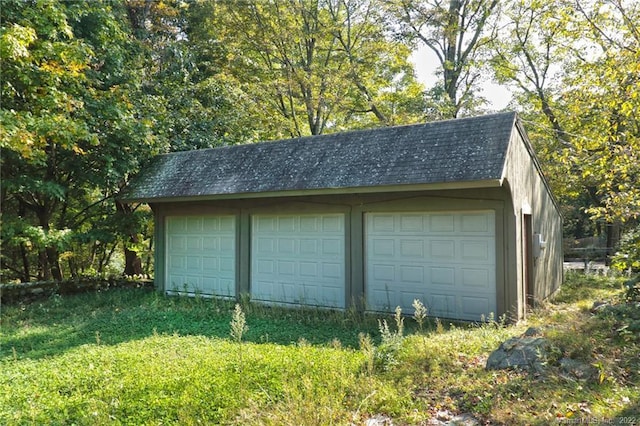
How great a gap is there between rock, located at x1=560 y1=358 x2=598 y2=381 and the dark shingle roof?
3.07m

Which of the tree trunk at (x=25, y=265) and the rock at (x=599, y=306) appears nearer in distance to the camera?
the rock at (x=599, y=306)

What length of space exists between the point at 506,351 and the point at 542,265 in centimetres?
584

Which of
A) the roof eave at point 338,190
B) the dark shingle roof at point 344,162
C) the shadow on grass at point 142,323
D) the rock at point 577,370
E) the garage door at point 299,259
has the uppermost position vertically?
the dark shingle roof at point 344,162

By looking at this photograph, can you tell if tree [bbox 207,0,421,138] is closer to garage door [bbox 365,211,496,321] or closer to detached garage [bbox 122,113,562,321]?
detached garage [bbox 122,113,562,321]

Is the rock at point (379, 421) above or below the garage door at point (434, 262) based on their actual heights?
below

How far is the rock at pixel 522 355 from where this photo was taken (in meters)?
4.37

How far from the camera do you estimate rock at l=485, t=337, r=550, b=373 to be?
4.37 meters

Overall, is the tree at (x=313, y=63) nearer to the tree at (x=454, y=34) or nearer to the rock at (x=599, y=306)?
the tree at (x=454, y=34)

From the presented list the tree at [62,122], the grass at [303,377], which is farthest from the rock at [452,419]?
the tree at [62,122]

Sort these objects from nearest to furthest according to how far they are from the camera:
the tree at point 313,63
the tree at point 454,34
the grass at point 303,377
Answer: the grass at point 303,377
the tree at point 313,63
the tree at point 454,34

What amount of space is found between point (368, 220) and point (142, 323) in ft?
15.2

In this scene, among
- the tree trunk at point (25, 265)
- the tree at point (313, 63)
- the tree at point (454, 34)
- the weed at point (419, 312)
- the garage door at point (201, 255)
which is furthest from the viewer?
the tree at point (454, 34)

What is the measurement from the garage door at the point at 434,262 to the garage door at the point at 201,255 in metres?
3.55

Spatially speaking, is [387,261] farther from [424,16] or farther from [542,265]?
[424,16]
